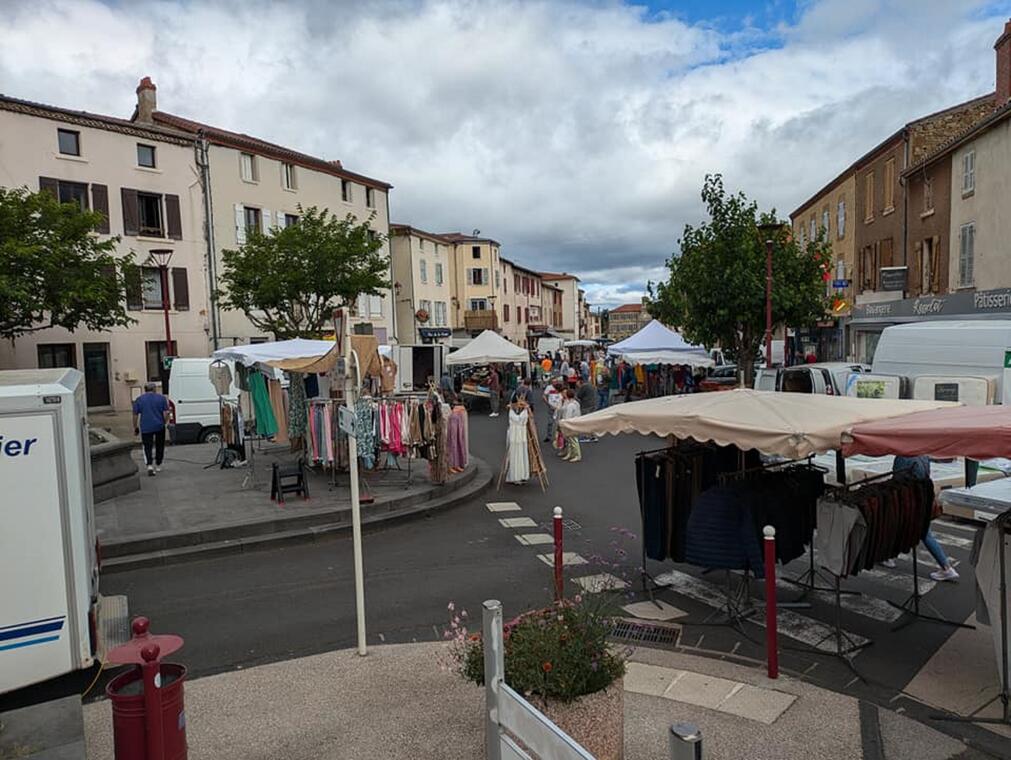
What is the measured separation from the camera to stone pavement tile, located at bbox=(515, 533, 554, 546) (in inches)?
369

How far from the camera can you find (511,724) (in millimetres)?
2811

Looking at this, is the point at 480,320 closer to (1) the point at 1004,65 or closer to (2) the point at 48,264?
(2) the point at 48,264

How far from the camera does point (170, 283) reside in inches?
1169

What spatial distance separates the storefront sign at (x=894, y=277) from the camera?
2395cm

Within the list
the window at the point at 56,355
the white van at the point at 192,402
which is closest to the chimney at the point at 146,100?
the window at the point at 56,355

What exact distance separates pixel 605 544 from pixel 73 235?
1882 centimetres

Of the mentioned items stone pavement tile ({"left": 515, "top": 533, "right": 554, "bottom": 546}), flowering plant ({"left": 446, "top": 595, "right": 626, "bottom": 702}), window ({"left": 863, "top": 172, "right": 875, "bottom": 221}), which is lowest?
stone pavement tile ({"left": 515, "top": 533, "right": 554, "bottom": 546})

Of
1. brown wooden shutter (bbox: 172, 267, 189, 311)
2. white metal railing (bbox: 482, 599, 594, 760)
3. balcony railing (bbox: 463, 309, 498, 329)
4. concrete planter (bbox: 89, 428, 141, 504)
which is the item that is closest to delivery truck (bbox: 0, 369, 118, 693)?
white metal railing (bbox: 482, 599, 594, 760)

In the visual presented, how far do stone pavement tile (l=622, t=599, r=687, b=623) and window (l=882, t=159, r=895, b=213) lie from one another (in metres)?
24.2

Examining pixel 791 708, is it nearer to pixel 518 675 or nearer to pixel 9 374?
pixel 518 675

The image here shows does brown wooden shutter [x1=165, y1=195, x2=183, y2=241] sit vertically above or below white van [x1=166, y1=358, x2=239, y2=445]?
above

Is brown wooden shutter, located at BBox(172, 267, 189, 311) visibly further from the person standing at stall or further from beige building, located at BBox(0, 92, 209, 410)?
the person standing at stall

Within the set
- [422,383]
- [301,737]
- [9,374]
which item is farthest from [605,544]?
[422,383]

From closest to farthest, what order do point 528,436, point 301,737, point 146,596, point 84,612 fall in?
point 301,737
point 84,612
point 146,596
point 528,436
